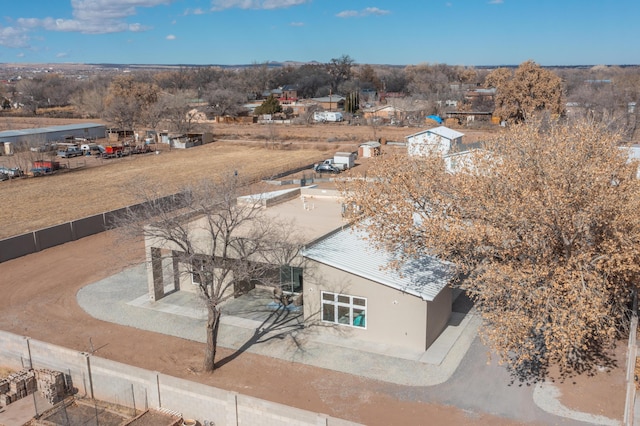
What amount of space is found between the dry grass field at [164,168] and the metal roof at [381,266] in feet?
24.7

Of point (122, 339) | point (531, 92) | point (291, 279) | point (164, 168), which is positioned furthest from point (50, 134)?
point (531, 92)

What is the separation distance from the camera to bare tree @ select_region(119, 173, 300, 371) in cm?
1597

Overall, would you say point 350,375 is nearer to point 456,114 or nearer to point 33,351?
point 33,351

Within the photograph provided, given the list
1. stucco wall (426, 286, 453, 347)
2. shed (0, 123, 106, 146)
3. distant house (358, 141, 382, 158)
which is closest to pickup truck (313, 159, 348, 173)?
distant house (358, 141, 382, 158)

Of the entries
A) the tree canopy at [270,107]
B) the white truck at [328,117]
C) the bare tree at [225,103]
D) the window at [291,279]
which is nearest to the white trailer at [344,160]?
the window at [291,279]

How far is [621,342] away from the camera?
1766 centimetres

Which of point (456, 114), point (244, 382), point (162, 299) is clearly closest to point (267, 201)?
point (162, 299)

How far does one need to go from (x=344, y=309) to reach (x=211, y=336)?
4.51 meters

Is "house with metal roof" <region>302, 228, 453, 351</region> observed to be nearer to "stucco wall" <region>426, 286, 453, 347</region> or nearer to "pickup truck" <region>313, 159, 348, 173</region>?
"stucco wall" <region>426, 286, 453, 347</region>

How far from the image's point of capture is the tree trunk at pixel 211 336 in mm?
15914

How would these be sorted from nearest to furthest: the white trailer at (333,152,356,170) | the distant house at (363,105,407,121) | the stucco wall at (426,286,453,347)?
the stucco wall at (426,286,453,347)
the white trailer at (333,152,356,170)
the distant house at (363,105,407,121)

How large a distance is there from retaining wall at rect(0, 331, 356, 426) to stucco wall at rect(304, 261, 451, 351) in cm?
385

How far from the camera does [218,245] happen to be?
1978 centimetres

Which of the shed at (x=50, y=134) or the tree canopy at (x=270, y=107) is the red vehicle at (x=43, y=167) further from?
the tree canopy at (x=270, y=107)
